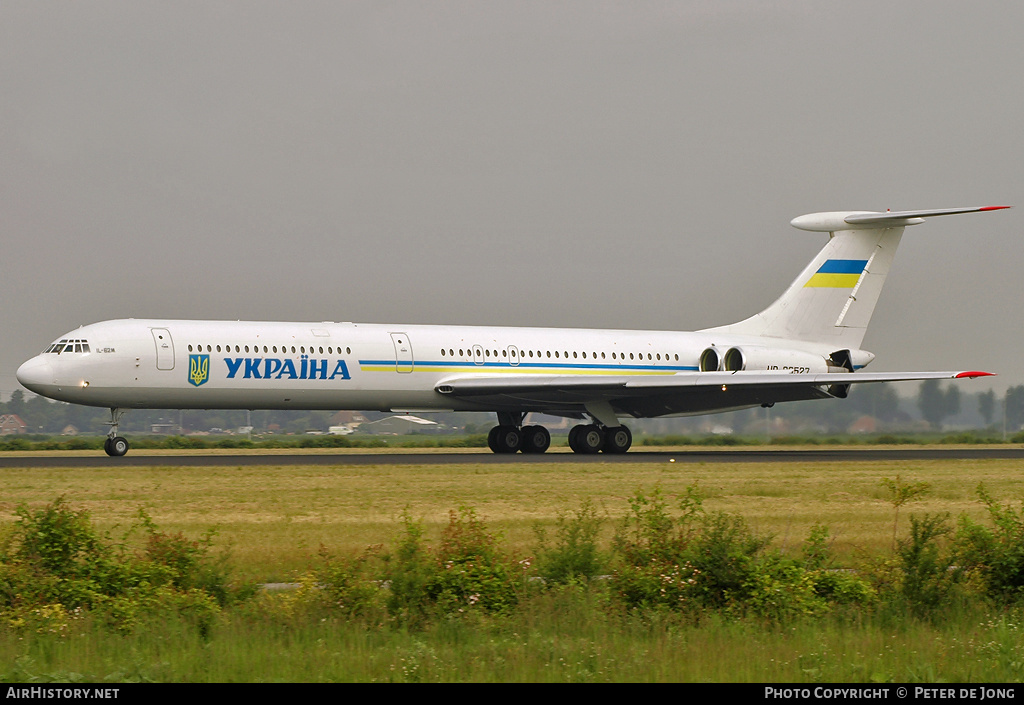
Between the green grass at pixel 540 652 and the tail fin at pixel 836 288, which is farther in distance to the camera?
the tail fin at pixel 836 288

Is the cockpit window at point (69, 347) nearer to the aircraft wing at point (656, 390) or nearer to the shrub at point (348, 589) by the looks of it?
the aircraft wing at point (656, 390)

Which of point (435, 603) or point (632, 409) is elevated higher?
point (632, 409)

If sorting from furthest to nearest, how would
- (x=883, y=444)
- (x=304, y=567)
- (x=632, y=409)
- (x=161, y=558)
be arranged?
(x=883, y=444) < (x=632, y=409) < (x=304, y=567) < (x=161, y=558)

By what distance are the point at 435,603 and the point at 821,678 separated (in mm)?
3954

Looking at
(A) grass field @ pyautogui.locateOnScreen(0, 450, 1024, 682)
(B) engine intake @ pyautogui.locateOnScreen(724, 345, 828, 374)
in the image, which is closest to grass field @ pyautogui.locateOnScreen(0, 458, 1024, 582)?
(A) grass field @ pyautogui.locateOnScreen(0, 450, 1024, 682)

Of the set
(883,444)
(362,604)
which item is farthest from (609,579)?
(883,444)

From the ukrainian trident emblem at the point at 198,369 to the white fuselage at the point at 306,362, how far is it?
0.03 metres

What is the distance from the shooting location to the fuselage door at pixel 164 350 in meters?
32.7

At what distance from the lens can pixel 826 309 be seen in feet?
143

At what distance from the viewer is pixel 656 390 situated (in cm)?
3728

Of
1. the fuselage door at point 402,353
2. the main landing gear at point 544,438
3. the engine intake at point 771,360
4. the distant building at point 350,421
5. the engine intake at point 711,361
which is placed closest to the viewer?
the fuselage door at point 402,353

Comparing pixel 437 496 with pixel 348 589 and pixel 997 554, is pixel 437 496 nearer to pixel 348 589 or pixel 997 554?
pixel 348 589

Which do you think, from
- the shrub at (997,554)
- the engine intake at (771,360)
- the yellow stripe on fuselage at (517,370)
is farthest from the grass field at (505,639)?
the engine intake at (771,360)
